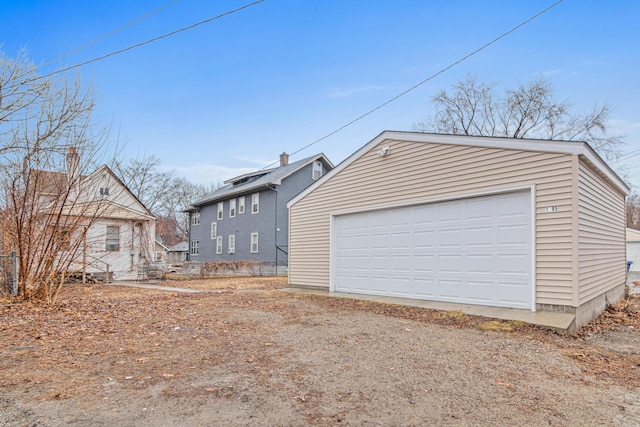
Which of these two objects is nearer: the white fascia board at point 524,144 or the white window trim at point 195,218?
the white fascia board at point 524,144

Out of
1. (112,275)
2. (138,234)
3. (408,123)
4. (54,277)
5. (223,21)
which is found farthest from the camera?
(408,123)

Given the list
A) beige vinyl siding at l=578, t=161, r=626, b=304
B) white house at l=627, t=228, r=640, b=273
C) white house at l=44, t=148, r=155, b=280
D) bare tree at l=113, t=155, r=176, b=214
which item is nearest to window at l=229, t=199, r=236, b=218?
white house at l=44, t=148, r=155, b=280

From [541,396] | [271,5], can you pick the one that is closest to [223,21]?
[271,5]

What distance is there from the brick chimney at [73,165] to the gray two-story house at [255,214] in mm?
13933

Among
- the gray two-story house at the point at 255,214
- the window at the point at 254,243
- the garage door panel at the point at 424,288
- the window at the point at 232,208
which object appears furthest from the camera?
the window at the point at 232,208

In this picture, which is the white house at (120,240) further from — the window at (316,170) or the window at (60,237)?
the window at (316,170)

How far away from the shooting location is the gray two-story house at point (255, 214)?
894 inches

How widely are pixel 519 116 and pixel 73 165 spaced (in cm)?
2719

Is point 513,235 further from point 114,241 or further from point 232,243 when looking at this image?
point 232,243

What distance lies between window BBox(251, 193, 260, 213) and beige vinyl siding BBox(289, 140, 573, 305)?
12.3 m

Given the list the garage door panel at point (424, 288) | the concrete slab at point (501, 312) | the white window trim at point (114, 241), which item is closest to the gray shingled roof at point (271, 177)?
the white window trim at point (114, 241)

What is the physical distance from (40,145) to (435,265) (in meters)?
9.05

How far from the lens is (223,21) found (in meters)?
9.52

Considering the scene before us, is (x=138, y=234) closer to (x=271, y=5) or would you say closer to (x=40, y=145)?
(x=40, y=145)
